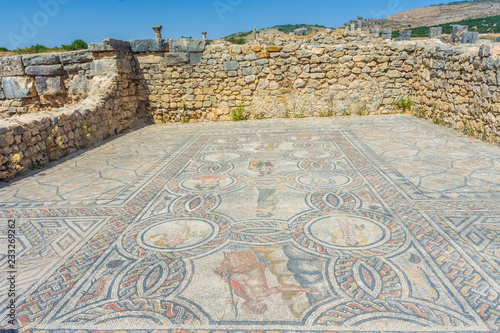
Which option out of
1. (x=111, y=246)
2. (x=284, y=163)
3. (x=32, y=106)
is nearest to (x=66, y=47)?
(x=32, y=106)

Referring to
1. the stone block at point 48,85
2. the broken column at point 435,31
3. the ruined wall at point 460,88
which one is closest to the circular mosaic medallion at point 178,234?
the ruined wall at point 460,88

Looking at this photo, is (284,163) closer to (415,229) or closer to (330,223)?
(330,223)

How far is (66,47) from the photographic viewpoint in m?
8.21

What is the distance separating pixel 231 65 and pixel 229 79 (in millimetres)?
325

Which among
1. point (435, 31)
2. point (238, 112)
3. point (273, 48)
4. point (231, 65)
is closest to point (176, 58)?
point (231, 65)

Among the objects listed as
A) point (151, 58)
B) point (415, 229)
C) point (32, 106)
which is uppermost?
point (151, 58)

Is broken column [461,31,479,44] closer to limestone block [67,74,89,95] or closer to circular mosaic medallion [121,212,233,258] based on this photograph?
circular mosaic medallion [121,212,233,258]

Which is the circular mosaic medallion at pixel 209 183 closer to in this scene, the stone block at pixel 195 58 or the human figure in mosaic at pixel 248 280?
the human figure in mosaic at pixel 248 280

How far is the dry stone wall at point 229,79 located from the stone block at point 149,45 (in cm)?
2

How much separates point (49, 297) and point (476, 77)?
612 cm

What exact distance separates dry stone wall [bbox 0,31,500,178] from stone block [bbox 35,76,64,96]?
0.02m

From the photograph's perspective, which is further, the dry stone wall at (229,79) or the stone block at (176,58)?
the stone block at (176,58)

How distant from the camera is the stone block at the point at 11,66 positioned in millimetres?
6785

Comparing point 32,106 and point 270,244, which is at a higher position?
point 32,106
